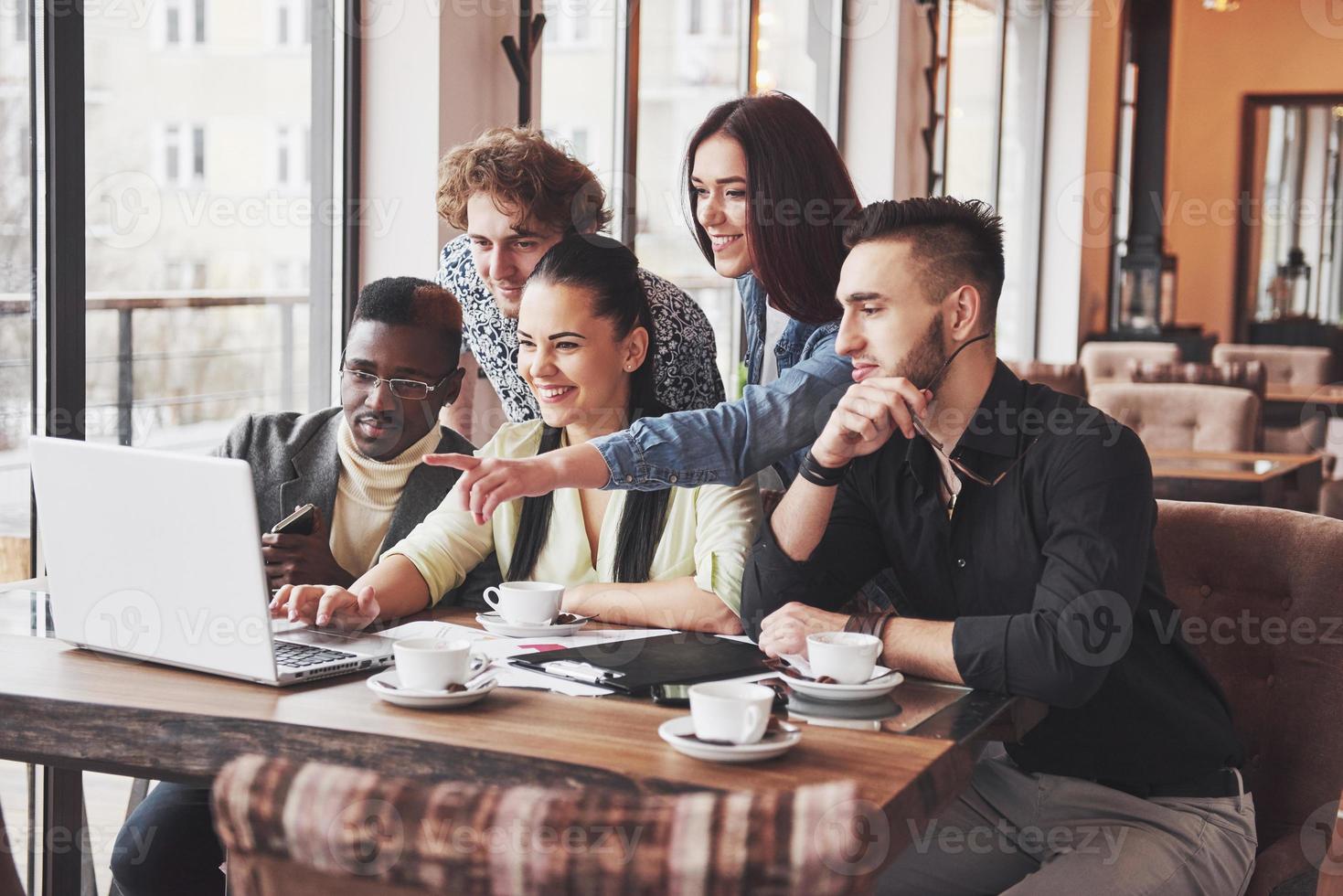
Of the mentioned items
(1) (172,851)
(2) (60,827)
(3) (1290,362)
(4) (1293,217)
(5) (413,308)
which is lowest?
(2) (60,827)

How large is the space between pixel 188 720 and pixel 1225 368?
4.94 m

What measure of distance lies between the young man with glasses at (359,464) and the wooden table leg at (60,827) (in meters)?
0.46

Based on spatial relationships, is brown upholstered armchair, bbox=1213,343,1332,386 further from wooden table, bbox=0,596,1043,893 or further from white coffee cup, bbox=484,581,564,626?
wooden table, bbox=0,596,1043,893

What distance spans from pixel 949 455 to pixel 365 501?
2.97 feet

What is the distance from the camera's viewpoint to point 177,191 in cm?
302

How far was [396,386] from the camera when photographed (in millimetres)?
2104

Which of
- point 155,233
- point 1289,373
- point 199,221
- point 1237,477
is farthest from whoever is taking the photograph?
point 1289,373

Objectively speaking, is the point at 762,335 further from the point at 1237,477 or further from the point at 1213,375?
the point at 1213,375

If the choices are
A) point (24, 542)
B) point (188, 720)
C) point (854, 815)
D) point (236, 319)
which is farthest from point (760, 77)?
point (854, 815)

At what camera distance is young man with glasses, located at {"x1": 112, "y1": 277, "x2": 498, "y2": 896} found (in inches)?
83.0

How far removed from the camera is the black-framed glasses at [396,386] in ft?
6.90

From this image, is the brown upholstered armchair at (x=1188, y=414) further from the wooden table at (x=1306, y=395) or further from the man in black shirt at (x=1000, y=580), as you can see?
the man in black shirt at (x=1000, y=580)

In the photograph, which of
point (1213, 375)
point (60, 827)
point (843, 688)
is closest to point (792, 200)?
point (843, 688)

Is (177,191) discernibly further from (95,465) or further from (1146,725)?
(1146,725)
